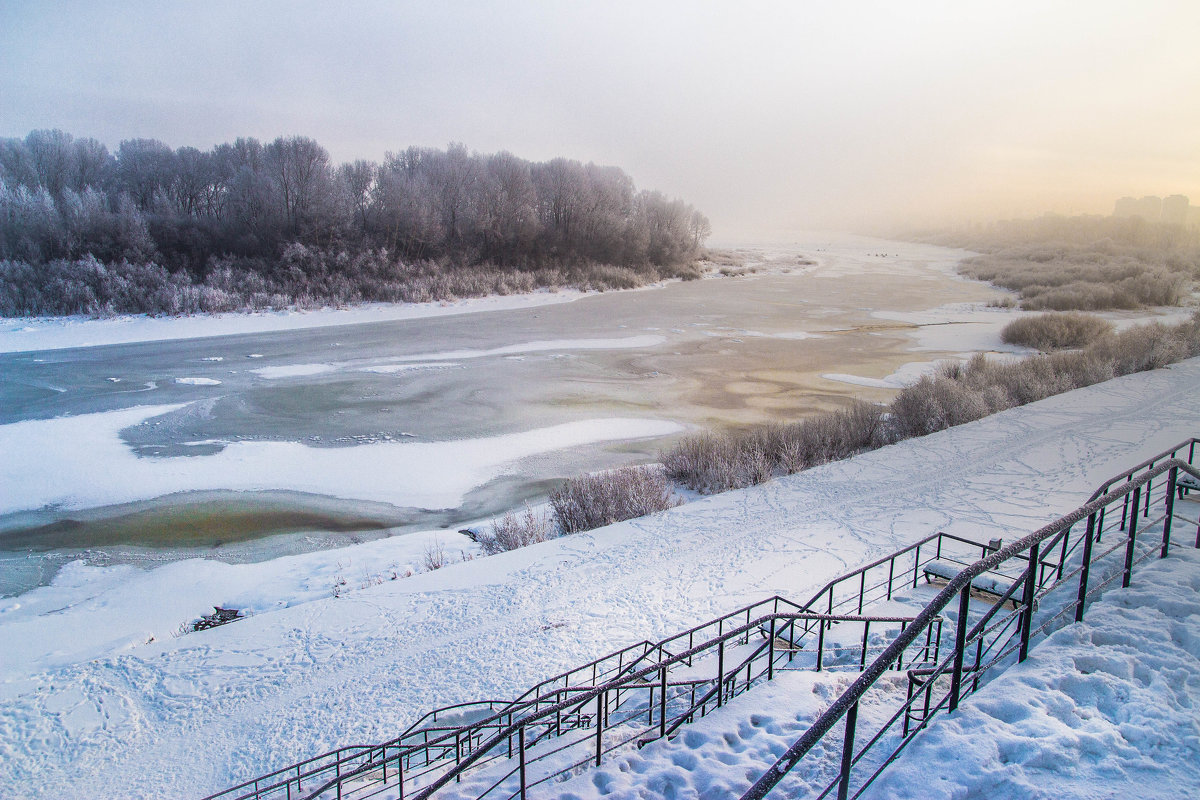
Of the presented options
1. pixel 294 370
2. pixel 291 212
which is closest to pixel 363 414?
pixel 294 370

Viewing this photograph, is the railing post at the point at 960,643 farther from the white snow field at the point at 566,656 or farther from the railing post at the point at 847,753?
the railing post at the point at 847,753

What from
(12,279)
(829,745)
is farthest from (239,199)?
(829,745)

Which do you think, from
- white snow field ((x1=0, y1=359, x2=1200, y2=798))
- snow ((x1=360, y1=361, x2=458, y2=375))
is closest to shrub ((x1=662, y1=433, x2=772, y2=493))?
white snow field ((x1=0, y1=359, x2=1200, y2=798))

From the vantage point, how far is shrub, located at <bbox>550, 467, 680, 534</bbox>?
8578mm

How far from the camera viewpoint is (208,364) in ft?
54.3

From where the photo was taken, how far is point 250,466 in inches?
411

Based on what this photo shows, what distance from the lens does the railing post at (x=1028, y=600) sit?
2.83 m

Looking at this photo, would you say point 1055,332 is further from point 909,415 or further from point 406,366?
point 406,366

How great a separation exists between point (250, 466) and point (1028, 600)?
1018cm

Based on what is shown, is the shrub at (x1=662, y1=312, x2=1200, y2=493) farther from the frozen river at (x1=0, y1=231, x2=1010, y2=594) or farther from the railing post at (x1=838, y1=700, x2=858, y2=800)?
the railing post at (x1=838, y1=700, x2=858, y2=800)

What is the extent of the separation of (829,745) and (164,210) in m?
36.6

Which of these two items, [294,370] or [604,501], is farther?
[294,370]

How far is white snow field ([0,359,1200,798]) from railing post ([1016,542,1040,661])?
83 mm

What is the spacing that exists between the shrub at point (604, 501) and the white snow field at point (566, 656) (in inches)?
14.6
